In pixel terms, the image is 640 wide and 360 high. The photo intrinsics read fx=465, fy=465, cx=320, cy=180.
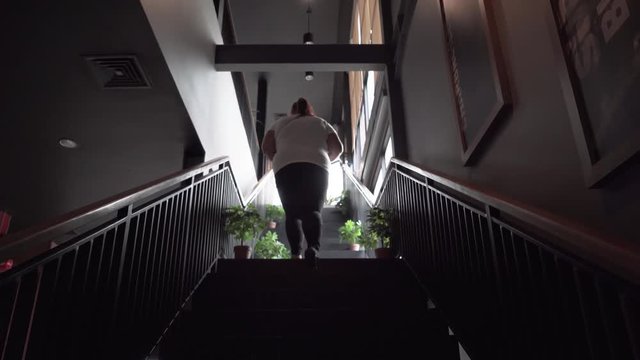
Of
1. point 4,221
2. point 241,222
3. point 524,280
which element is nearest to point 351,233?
point 241,222

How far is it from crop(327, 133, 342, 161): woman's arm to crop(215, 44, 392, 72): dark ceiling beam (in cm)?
188

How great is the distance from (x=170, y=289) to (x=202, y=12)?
3.16 metres

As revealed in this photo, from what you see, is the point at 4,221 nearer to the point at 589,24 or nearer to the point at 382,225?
the point at 382,225

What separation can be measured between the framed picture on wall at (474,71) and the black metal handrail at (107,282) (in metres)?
1.71

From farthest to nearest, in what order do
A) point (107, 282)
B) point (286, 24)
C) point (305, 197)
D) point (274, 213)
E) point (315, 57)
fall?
point (286, 24), point (274, 213), point (315, 57), point (305, 197), point (107, 282)

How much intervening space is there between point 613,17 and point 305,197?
2340mm

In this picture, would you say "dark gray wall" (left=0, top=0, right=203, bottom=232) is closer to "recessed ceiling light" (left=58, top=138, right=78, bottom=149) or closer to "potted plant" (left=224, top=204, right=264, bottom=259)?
"recessed ceiling light" (left=58, top=138, right=78, bottom=149)

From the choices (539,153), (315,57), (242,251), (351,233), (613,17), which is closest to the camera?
(613,17)

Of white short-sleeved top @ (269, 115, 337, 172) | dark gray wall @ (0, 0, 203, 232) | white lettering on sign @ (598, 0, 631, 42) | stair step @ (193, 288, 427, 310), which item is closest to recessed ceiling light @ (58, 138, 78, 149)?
dark gray wall @ (0, 0, 203, 232)

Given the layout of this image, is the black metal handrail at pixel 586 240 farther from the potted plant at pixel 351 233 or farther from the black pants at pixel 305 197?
the potted plant at pixel 351 233

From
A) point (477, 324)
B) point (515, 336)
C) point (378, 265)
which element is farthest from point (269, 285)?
point (515, 336)

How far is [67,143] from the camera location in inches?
162

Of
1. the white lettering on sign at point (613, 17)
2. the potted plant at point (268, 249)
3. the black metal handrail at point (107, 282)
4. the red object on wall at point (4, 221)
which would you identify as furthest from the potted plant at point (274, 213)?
the white lettering on sign at point (613, 17)

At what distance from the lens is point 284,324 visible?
258 centimetres
